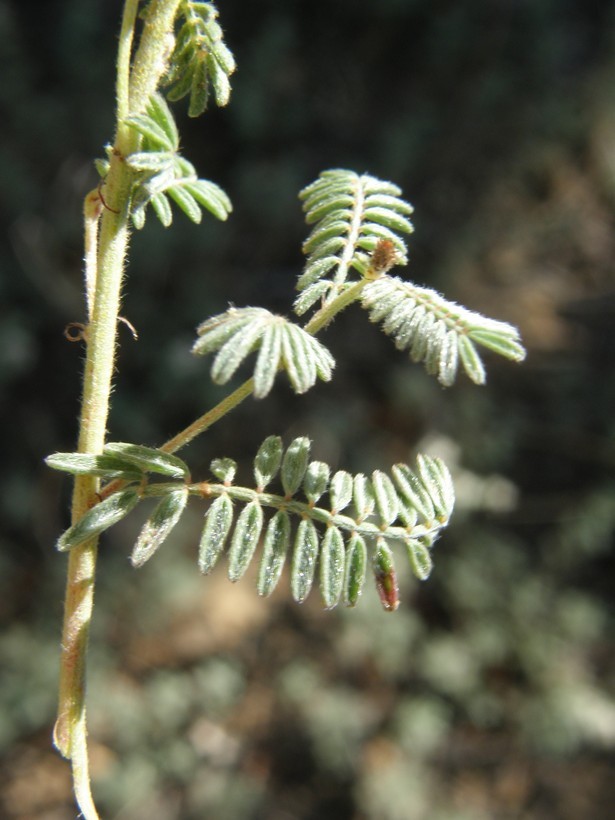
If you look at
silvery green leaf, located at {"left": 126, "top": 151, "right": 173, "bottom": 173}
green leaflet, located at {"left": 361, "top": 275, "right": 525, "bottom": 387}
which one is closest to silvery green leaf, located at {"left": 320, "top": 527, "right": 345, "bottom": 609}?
green leaflet, located at {"left": 361, "top": 275, "right": 525, "bottom": 387}

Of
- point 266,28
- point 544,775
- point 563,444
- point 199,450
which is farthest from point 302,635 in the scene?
point 266,28

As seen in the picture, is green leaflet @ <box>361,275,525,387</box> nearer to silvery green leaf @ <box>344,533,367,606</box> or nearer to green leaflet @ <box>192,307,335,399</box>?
green leaflet @ <box>192,307,335,399</box>

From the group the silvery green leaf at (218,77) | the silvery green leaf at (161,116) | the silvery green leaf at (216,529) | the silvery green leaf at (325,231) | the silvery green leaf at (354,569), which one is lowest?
the silvery green leaf at (354,569)

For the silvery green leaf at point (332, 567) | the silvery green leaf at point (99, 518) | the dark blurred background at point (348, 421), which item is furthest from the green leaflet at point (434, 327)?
the dark blurred background at point (348, 421)

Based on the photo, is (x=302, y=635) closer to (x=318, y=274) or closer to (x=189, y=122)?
(x=189, y=122)

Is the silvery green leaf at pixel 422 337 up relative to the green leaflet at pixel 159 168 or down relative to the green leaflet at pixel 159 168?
down

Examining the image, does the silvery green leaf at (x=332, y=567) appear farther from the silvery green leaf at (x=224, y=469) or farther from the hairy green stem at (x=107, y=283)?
the hairy green stem at (x=107, y=283)

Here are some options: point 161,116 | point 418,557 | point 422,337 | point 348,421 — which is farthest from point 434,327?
point 348,421
